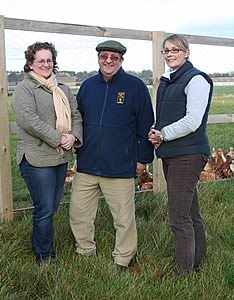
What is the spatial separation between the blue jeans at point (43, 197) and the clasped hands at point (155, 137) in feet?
2.49

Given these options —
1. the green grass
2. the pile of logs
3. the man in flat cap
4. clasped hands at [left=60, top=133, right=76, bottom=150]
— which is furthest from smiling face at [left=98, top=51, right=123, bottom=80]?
the pile of logs

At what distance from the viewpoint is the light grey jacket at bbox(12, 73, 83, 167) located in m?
3.56

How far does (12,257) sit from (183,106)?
6.02 feet

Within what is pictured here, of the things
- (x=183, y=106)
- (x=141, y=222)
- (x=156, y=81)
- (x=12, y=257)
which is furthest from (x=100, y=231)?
(x=156, y=81)

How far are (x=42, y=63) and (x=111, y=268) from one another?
1689 mm

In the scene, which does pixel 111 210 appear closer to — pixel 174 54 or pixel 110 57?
pixel 110 57

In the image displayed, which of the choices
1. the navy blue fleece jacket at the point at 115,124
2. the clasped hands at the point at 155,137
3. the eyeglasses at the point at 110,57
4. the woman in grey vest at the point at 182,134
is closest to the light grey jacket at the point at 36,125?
the navy blue fleece jacket at the point at 115,124

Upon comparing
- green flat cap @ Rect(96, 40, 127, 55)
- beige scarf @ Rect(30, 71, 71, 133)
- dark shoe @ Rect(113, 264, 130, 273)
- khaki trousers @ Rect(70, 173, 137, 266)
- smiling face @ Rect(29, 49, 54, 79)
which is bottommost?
dark shoe @ Rect(113, 264, 130, 273)

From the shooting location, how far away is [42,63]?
3.63 m

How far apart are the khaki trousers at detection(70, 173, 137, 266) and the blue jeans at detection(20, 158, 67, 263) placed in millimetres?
224

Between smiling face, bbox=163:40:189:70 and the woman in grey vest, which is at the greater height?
smiling face, bbox=163:40:189:70

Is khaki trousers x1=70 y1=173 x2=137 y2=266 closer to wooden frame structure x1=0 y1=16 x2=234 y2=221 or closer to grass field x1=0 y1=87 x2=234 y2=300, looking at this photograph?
grass field x1=0 y1=87 x2=234 y2=300

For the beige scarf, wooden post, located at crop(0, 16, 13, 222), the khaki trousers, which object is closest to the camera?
the beige scarf

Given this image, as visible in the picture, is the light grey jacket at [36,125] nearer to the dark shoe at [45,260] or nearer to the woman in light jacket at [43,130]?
the woman in light jacket at [43,130]
